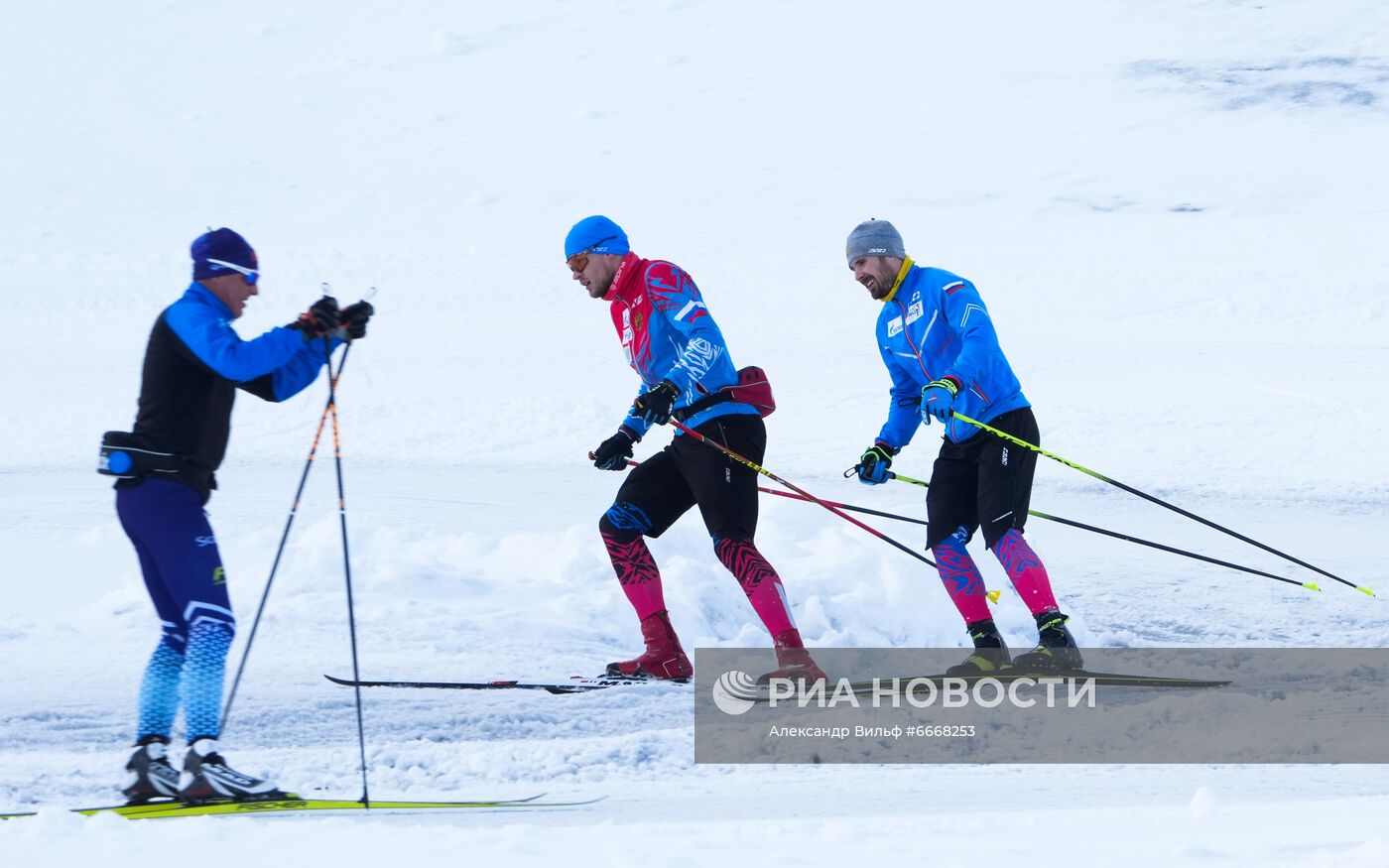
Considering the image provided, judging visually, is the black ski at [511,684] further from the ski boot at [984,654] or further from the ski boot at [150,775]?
the ski boot at [150,775]

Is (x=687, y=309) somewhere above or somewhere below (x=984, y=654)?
above

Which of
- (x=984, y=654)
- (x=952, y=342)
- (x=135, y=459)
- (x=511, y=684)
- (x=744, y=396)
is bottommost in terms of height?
(x=511, y=684)

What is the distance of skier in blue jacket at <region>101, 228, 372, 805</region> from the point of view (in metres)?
3.98

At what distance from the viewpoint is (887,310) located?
5719mm

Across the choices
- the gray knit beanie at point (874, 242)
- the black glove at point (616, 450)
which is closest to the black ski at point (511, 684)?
the black glove at point (616, 450)

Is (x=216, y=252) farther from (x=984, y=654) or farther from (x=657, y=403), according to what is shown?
(x=984, y=654)

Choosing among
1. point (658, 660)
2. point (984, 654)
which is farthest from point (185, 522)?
point (984, 654)

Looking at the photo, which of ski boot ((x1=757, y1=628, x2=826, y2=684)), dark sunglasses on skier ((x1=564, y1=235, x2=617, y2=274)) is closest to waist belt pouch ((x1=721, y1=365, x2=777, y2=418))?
dark sunglasses on skier ((x1=564, y1=235, x2=617, y2=274))

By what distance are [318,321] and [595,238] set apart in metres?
1.47

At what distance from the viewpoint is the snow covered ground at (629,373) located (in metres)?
4.36

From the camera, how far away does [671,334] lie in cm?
548

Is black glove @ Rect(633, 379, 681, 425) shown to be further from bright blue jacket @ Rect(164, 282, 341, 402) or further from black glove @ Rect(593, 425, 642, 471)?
bright blue jacket @ Rect(164, 282, 341, 402)

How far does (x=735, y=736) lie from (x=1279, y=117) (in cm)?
3324

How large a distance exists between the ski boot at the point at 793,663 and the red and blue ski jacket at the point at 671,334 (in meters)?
0.90
